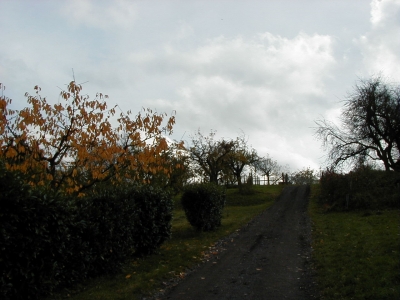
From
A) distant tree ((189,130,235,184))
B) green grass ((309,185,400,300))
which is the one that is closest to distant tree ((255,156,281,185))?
distant tree ((189,130,235,184))

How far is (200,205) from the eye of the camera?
50.3 feet

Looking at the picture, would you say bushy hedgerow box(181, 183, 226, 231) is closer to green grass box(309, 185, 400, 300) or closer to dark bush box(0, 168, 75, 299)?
green grass box(309, 185, 400, 300)

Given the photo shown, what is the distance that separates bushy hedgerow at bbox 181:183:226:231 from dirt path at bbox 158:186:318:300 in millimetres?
1476

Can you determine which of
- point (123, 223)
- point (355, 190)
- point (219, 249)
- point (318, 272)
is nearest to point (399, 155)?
point (355, 190)

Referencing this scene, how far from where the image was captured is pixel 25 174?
23.8ft

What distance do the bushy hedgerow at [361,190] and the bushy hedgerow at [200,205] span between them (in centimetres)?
1006

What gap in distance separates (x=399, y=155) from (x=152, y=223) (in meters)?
22.8

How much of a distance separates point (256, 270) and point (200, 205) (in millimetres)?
6841

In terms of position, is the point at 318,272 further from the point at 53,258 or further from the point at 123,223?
the point at 53,258

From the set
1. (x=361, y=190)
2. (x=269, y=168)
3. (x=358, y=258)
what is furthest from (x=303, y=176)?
(x=358, y=258)

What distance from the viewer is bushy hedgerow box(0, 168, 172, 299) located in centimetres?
547

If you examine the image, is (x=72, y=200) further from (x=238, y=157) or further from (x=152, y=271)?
(x=238, y=157)

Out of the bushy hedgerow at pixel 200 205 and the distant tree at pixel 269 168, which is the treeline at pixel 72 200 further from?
the distant tree at pixel 269 168

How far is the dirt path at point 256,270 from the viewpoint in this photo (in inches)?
270
